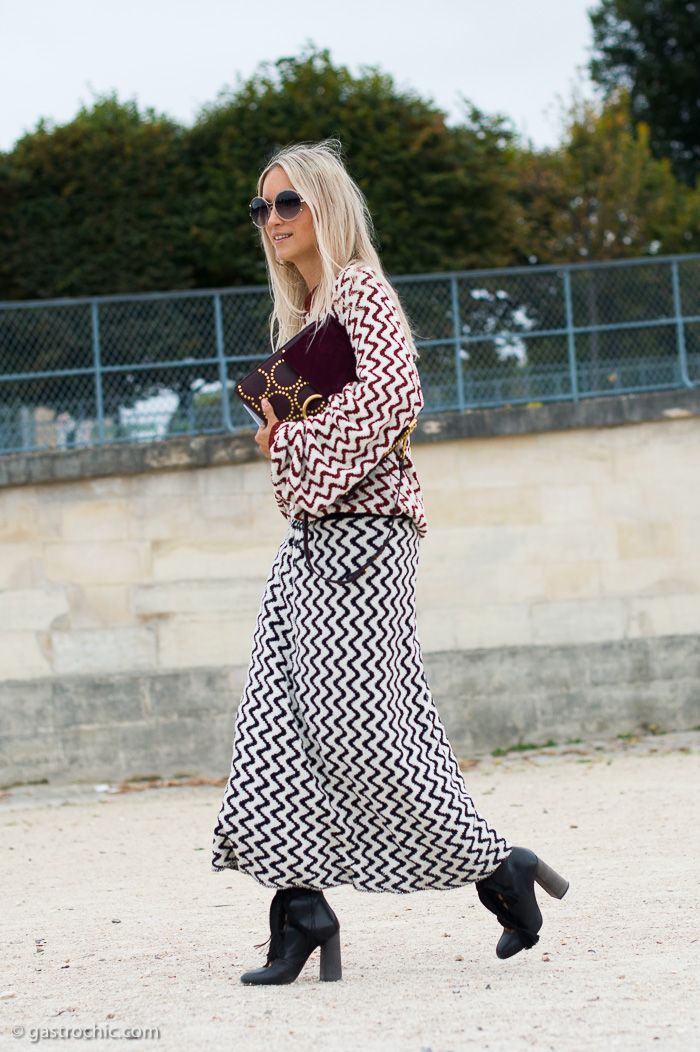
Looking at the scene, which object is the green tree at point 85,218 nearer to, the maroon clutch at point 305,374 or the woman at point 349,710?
the maroon clutch at point 305,374

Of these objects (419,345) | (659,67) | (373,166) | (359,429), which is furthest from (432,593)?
(659,67)

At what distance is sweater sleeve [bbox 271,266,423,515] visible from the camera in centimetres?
260

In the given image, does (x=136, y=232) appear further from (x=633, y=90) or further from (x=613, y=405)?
(x=633, y=90)

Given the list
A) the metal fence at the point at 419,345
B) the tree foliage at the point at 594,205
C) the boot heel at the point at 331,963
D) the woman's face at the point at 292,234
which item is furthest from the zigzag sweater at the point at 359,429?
the tree foliage at the point at 594,205

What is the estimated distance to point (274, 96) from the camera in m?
16.7

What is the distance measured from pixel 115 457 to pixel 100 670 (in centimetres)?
154

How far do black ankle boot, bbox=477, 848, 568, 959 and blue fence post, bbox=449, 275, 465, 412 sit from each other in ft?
21.0

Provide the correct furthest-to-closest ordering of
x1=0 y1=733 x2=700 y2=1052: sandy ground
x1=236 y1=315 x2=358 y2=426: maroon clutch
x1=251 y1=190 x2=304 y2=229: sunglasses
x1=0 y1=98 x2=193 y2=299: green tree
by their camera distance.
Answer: x1=0 y1=98 x2=193 y2=299: green tree < x1=251 y1=190 x2=304 y2=229: sunglasses < x1=236 y1=315 x2=358 y2=426: maroon clutch < x1=0 y1=733 x2=700 y2=1052: sandy ground

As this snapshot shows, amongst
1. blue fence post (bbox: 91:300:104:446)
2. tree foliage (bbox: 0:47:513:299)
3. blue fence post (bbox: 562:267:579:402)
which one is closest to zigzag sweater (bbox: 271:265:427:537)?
blue fence post (bbox: 91:300:104:446)

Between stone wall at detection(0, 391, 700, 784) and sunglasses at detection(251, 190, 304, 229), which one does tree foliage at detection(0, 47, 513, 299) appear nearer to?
stone wall at detection(0, 391, 700, 784)

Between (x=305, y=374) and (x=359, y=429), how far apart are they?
0.24 m

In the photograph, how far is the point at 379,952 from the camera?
3.16 m

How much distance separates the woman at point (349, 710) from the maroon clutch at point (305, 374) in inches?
1.3

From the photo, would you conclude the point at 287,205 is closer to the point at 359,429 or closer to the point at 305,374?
the point at 305,374
